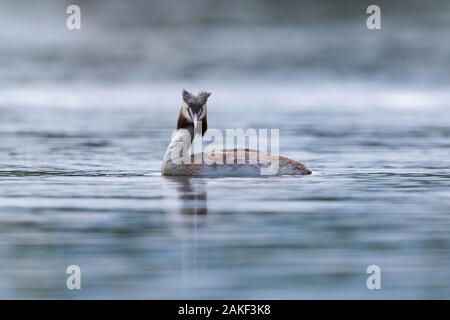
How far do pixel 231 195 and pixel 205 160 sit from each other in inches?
88.0

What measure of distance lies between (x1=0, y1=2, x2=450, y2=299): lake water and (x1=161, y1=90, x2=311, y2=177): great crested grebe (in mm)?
233

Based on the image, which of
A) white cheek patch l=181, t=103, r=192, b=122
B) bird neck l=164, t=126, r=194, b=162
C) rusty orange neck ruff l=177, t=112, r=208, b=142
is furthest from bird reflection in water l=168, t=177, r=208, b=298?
white cheek patch l=181, t=103, r=192, b=122

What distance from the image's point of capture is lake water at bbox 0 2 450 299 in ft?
38.1

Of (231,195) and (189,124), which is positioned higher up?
(189,124)

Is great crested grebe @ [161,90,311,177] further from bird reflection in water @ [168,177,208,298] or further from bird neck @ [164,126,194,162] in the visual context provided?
bird reflection in water @ [168,177,208,298]

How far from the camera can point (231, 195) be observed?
16719 millimetres

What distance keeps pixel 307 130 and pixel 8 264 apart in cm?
1676

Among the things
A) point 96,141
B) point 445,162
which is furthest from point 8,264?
point 96,141

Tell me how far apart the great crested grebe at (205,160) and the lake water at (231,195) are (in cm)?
23

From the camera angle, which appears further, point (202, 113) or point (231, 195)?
point (202, 113)

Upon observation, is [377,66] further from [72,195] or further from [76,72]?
[72,195]

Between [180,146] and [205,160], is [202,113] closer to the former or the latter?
[180,146]

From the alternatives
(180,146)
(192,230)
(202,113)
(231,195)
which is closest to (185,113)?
(202,113)
